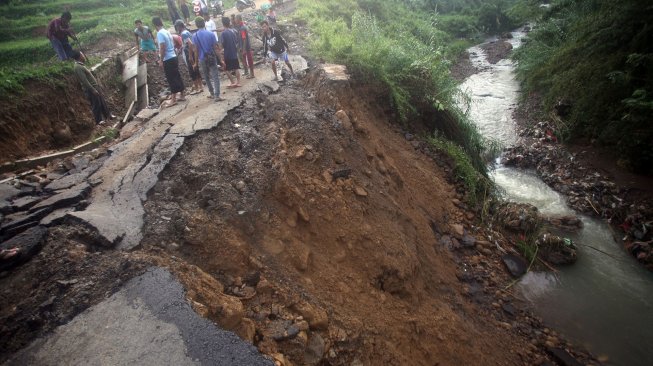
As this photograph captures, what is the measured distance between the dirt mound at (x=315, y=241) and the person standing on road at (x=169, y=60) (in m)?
2.11

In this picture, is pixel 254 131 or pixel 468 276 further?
pixel 468 276

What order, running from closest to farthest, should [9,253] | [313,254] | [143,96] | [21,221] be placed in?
1. [9,253]
2. [21,221]
3. [313,254]
4. [143,96]

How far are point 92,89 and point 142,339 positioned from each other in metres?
6.52

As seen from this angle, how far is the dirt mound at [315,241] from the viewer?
3108mm

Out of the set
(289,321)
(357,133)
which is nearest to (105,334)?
(289,321)

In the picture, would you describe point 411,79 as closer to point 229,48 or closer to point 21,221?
point 229,48

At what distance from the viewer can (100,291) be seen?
2699mm

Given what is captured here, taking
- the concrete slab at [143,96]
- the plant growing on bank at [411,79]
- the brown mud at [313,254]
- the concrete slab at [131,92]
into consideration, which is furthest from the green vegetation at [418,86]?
the concrete slab at [131,92]

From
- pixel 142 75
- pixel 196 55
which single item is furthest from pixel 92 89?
pixel 142 75

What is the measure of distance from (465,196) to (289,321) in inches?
206

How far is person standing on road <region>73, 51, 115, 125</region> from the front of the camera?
6.67 metres

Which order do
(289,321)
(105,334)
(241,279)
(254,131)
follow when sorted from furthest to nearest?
(254,131) < (241,279) < (289,321) < (105,334)

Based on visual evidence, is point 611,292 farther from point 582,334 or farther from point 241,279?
point 241,279

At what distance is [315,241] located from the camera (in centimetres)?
424
